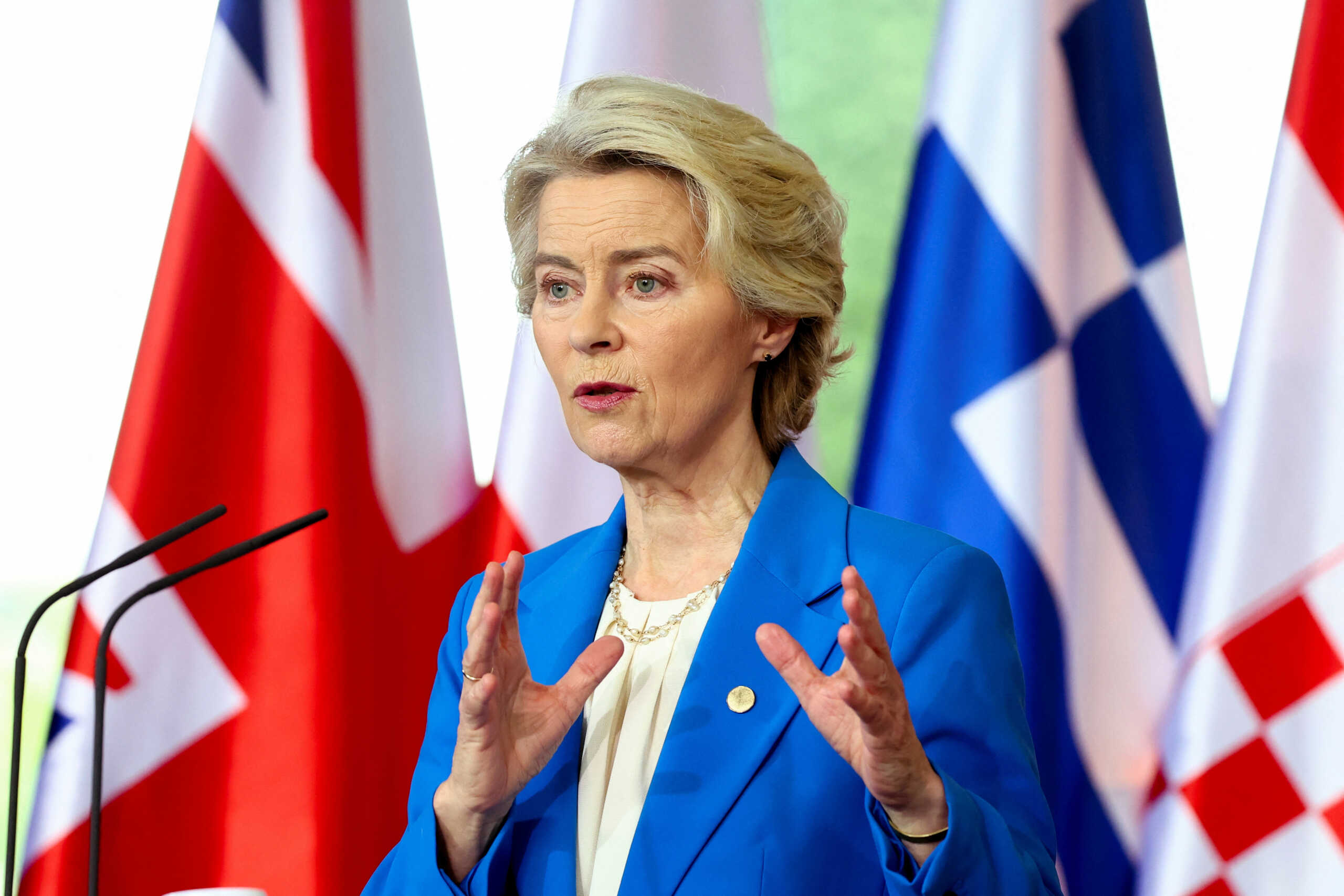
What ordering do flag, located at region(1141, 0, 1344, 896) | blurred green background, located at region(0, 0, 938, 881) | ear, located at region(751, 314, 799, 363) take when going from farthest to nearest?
blurred green background, located at region(0, 0, 938, 881), flag, located at region(1141, 0, 1344, 896), ear, located at region(751, 314, 799, 363)

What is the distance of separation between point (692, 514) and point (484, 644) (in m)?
0.43

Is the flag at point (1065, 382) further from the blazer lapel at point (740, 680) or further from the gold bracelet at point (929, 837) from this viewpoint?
the gold bracelet at point (929, 837)

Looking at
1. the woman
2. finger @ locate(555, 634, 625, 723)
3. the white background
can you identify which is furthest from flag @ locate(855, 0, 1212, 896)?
finger @ locate(555, 634, 625, 723)

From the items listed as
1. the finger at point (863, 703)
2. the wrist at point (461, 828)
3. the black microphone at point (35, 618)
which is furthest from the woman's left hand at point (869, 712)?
the black microphone at point (35, 618)

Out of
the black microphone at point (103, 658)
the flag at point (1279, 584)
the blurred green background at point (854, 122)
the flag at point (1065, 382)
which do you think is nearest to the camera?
the black microphone at point (103, 658)

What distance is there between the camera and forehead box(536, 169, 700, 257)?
5.27 feet

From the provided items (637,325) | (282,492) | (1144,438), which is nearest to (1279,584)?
(1144,438)

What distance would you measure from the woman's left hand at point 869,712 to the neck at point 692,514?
0.42 metres

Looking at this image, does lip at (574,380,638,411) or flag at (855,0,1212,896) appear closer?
lip at (574,380,638,411)

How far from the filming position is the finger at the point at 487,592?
1.35 meters

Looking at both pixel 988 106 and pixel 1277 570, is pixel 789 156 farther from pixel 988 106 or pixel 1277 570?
pixel 1277 570

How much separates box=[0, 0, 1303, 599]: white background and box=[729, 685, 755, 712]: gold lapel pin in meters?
1.25

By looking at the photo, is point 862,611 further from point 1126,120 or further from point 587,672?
point 1126,120

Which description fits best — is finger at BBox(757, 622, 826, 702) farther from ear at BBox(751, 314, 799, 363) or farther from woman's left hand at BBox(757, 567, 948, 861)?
ear at BBox(751, 314, 799, 363)
